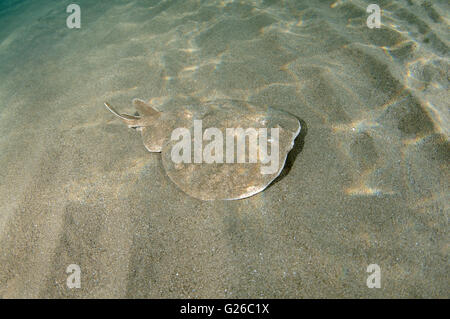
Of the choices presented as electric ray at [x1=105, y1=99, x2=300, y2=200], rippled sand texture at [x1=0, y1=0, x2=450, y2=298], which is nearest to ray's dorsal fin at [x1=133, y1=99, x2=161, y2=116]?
electric ray at [x1=105, y1=99, x2=300, y2=200]

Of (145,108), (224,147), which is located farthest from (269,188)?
(145,108)

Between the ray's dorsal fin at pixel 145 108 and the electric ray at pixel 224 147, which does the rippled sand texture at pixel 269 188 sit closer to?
the electric ray at pixel 224 147

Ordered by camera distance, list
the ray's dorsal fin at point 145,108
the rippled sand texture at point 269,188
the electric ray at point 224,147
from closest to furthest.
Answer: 1. the rippled sand texture at point 269,188
2. the electric ray at point 224,147
3. the ray's dorsal fin at point 145,108

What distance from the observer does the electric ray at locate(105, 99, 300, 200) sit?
2.49 meters

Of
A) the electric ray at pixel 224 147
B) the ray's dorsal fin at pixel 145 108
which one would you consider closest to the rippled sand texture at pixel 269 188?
the electric ray at pixel 224 147

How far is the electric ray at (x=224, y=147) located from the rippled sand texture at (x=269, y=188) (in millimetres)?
361

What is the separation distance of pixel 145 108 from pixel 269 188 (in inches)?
86.6

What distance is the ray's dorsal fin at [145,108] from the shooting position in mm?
3529

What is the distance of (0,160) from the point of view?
3.80 m

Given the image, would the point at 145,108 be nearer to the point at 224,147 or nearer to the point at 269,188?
the point at 224,147

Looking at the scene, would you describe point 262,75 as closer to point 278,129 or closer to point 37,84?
point 278,129

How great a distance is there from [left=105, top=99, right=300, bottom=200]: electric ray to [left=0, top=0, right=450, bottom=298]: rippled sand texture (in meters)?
0.36
